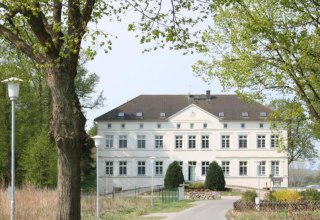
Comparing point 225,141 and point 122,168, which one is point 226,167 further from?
point 122,168

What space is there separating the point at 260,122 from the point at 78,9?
5552 centimetres

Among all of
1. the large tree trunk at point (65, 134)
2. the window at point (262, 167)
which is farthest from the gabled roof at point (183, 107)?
the large tree trunk at point (65, 134)

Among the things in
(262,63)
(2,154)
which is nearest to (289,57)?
(262,63)

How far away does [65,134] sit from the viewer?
9.16 metres

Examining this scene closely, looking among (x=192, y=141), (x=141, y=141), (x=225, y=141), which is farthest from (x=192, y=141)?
(x=141, y=141)

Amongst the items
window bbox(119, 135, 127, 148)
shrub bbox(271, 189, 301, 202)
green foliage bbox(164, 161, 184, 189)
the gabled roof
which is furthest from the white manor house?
shrub bbox(271, 189, 301, 202)

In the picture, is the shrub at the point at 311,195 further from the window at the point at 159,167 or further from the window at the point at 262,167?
the window at the point at 159,167

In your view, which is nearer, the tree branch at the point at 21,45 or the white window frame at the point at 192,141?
the tree branch at the point at 21,45

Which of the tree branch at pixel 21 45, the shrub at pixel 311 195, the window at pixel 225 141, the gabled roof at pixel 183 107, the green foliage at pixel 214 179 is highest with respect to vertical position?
the gabled roof at pixel 183 107

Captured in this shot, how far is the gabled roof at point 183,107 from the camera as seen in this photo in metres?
64.2

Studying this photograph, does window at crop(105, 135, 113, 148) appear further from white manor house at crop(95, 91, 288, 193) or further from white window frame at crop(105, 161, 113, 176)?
white window frame at crop(105, 161, 113, 176)

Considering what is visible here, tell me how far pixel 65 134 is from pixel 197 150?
55.1m

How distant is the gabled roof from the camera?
2530 inches

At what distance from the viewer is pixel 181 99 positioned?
220 feet
